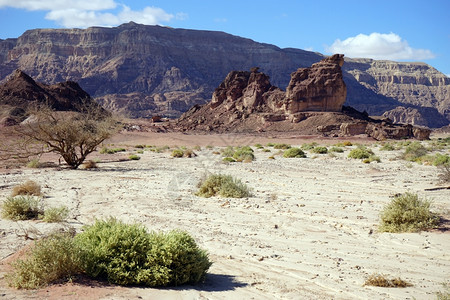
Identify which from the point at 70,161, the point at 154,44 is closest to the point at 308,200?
the point at 70,161

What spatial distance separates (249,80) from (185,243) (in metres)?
90.0

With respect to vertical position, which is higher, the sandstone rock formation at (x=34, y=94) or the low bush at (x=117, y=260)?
the sandstone rock formation at (x=34, y=94)

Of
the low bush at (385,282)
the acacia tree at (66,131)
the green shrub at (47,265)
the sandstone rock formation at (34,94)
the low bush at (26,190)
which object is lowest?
the low bush at (26,190)

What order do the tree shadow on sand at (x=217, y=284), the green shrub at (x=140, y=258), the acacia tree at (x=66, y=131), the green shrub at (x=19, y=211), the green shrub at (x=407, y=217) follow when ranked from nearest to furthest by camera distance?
the green shrub at (x=140, y=258) < the tree shadow on sand at (x=217, y=284) < the green shrub at (x=407, y=217) < the green shrub at (x=19, y=211) < the acacia tree at (x=66, y=131)

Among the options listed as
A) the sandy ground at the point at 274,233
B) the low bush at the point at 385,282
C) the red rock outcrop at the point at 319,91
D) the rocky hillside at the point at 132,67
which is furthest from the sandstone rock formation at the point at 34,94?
the rocky hillside at the point at 132,67

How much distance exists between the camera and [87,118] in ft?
81.1

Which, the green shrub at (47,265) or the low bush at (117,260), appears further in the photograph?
the low bush at (117,260)

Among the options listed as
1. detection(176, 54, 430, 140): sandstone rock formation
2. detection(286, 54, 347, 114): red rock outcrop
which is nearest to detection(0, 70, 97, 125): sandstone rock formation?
detection(176, 54, 430, 140): sandstone rock formation

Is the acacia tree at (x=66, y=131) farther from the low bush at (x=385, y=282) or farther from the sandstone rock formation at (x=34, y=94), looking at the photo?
the sandstone rock formation at (x=34, y=94)

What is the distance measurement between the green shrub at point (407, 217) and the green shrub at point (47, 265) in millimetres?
6369

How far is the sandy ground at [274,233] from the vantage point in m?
6.19

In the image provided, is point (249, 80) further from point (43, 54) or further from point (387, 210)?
point (43, 54)

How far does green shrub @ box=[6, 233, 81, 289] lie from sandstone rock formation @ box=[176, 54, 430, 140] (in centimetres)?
6380

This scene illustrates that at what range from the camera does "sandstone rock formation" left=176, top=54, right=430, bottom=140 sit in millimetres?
74125
